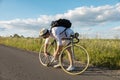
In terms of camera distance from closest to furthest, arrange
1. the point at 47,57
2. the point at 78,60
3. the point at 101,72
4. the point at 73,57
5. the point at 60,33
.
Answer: the point at 101,72 → the point at 73,57 → the point at 60,33 → the point at 47,57 → the point at 78,60

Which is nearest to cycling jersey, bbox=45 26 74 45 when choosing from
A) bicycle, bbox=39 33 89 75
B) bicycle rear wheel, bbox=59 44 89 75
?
bicycle, bbox=39 33 89 75

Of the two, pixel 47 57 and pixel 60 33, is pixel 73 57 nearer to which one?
pixel 60 33

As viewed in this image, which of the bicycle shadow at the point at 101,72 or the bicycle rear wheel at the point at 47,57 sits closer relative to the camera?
the bicycle shadow at the point at 101,72

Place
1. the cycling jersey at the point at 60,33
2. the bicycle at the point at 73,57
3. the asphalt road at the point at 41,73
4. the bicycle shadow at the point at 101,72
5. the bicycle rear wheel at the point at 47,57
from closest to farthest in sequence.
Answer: the asphalt road at the point at 41,73
the bicycle shadow at the point at 101,72
the bicycle at the point at 73,57
the cycling jersey at the point at 60,33
the bicycle rear wheel at the point at 47,57

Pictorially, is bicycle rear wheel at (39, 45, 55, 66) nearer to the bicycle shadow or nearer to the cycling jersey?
the cycling jersey

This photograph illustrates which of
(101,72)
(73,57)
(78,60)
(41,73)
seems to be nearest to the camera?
(41,73)

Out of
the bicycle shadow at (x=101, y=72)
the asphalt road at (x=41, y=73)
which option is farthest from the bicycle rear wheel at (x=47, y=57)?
the bicycle shadow at (x=101, y=72)

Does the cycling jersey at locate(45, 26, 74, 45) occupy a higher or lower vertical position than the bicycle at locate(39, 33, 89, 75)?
higher

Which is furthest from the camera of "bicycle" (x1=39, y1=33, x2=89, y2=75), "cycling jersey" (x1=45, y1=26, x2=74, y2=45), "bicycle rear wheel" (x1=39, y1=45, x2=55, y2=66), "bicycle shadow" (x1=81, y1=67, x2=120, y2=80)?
"bicycle rear wheel" (x1=39, y1=45, x2=55, y2=66)

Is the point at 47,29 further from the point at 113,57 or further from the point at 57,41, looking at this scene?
the point at 113,57

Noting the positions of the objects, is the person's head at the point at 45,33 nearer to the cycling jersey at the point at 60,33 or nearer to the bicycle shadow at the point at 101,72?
the cycling jersey at the point at 60,33

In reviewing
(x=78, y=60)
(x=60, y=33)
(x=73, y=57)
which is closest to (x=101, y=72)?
(x=73, y=57)

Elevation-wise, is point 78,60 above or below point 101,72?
above

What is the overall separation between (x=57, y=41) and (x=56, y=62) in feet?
3.79
